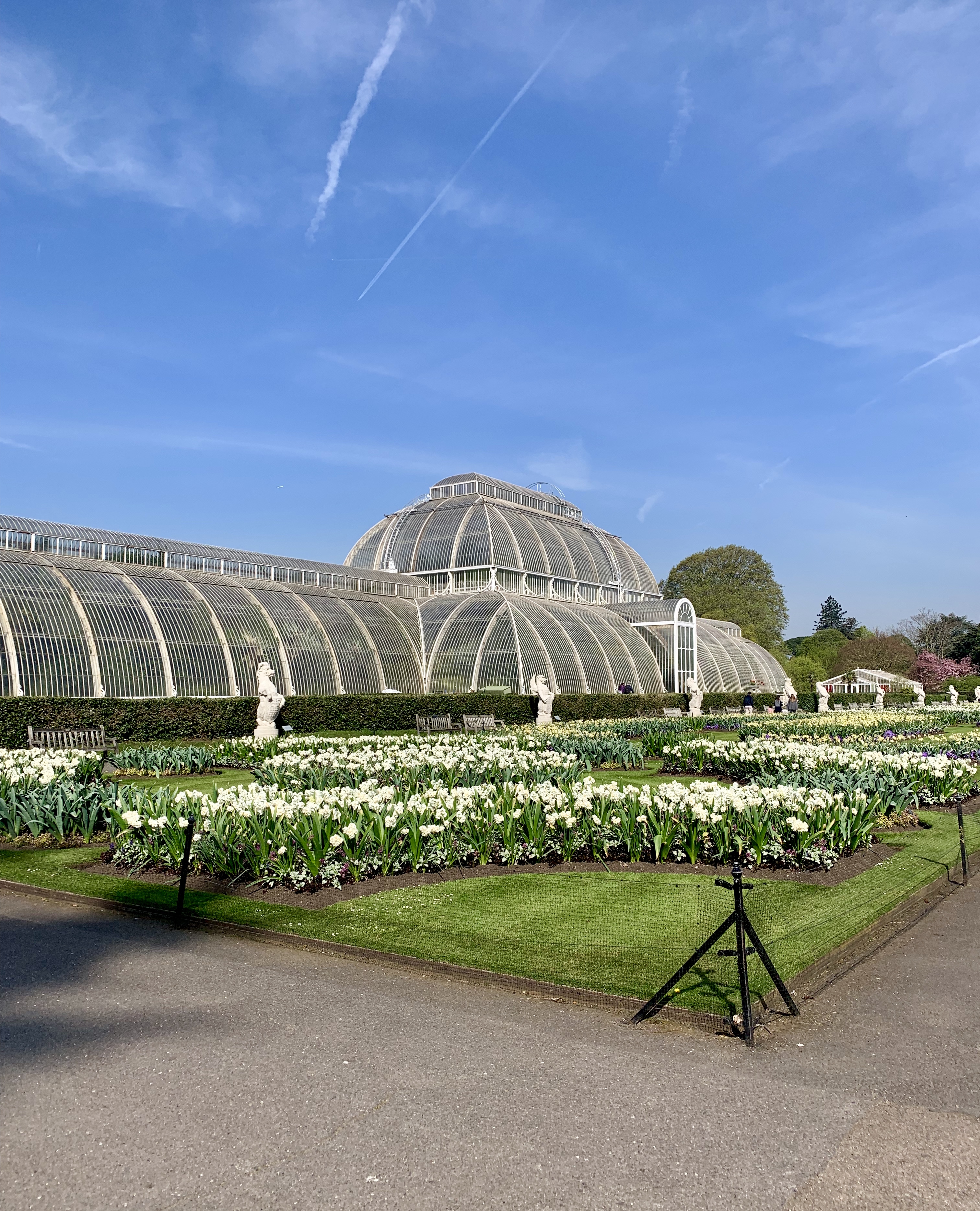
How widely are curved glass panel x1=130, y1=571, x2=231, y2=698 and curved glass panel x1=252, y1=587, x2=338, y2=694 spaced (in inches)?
134

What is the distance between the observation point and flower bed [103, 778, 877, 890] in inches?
400

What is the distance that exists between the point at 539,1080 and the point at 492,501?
51.0 metres

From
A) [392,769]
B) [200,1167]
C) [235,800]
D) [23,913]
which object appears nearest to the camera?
[200,1167]

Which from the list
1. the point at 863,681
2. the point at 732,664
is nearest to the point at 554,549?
the point at 732,664

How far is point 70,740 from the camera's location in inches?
922

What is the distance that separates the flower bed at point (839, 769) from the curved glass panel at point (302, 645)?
19.6 meters

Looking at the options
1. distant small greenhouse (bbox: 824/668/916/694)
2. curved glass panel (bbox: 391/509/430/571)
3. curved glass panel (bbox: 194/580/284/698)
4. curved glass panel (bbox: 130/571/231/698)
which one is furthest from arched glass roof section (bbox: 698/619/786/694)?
curved glass panel (bbox: 130/571/231/698)

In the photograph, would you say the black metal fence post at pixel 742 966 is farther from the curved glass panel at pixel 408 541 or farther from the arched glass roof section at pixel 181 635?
the curved glass panel at pixel 408 541

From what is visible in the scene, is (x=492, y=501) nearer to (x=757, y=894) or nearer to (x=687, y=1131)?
(x=757, y=894)

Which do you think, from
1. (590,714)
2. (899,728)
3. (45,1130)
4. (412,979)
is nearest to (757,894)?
(412,979)

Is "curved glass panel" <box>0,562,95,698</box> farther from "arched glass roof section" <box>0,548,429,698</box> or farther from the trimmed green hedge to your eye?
the trimmed green hedge

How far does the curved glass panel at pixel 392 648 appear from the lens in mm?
41188

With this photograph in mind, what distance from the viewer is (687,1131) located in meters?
4.68

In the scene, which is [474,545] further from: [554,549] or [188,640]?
[188,640]
